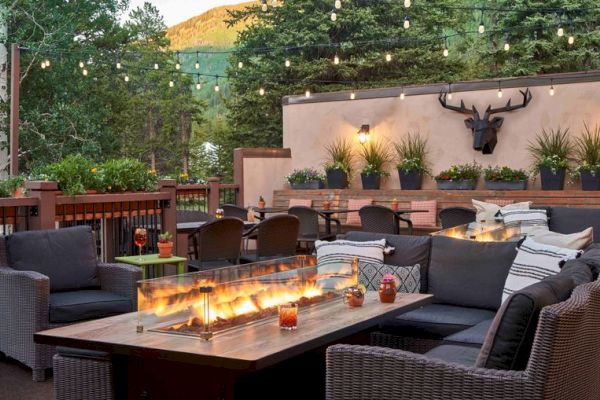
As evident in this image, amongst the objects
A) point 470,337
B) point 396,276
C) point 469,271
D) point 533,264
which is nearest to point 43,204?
point 396,276

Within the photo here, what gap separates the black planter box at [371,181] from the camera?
13.4 metres

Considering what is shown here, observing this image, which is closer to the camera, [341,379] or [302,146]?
[341,379]

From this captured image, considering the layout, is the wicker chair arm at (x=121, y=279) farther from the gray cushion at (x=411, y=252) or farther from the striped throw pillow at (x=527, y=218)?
the striped throw pillow at (x=527, y=218)

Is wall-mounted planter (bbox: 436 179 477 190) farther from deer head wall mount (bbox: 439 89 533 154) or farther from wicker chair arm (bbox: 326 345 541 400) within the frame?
wicker chair arm (bbox: 326 345 541 400)

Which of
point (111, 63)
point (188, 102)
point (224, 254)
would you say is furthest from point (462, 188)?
point (188, 102)

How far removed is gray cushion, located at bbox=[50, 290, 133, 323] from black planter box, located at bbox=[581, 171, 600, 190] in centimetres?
731

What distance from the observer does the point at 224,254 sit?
305 inches

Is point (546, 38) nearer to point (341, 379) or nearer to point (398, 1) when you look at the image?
point (398, 1)

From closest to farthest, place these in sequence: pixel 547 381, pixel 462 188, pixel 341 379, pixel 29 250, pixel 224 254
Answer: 1. pixel 547 381
2. pixel 341 379
3. pixel 29 250
4. pixel 224 254
5. pixel 462 188

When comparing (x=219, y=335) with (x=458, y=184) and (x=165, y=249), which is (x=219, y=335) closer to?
(x=165, y=249)

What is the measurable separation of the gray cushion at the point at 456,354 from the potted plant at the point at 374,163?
9.23 metres

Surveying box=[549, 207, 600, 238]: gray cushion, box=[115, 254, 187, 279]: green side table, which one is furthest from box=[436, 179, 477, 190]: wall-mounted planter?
box=[115, 254, 187, 279]: green side table

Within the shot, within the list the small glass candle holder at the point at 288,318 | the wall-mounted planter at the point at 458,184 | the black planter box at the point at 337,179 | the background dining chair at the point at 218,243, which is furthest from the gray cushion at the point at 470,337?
the black planter box at the point at 337,179

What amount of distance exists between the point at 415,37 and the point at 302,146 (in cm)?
664
